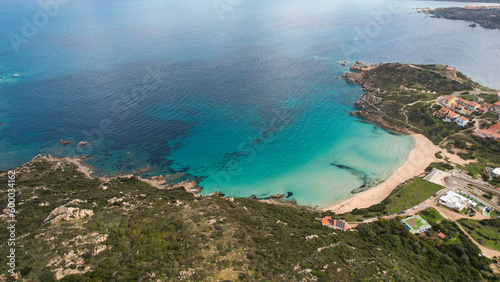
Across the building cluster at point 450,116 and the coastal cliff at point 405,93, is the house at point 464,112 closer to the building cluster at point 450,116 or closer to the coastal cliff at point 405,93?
the building cluster at point 450,116

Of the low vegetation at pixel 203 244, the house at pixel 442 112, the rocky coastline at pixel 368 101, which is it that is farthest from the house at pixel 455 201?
the house at pixel 442 112

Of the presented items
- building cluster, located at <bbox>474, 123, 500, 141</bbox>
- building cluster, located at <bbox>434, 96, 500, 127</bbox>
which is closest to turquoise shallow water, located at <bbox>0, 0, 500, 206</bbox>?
building cluster, located at <bbox>434, 96, 500, 127</bbox>

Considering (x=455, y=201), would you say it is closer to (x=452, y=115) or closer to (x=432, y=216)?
(x=432, y=216)

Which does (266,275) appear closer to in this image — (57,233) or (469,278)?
(57,233)

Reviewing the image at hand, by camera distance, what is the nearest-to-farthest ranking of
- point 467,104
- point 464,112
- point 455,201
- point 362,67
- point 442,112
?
point 455,201
point 464,112
point 442,112
point 467,104
point 362,67

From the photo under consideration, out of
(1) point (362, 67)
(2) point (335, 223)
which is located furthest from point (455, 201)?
(1) point (362, 67)
